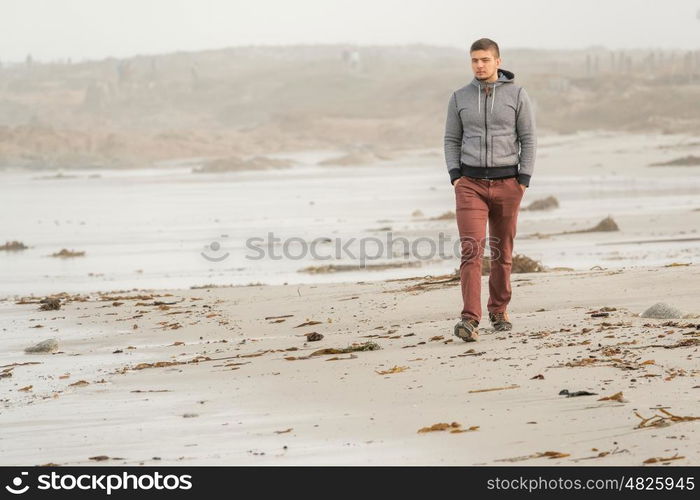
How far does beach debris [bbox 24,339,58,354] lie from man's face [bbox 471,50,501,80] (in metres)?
3.08

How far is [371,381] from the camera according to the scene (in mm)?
6383

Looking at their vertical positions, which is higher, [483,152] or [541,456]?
[483,152]

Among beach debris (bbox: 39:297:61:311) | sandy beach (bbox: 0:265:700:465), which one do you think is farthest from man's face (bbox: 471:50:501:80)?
beach debris (bbox: 39:297:61:311)

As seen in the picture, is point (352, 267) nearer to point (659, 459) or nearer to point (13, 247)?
point (13, 247)

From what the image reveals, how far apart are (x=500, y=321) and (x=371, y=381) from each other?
1.49 metres

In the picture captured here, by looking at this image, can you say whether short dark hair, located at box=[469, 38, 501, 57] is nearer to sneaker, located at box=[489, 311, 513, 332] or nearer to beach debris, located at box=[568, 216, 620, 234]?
sneaker, located at box=[489, 311, 513, 332]

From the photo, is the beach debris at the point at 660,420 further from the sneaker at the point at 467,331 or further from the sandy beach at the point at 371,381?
the sneaker at the point at 467,331

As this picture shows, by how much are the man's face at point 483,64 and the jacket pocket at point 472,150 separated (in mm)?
330

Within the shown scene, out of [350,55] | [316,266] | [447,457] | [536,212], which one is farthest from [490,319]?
[350,55]

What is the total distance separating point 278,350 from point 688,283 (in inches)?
113

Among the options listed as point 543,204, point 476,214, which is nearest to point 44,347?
point 476,214

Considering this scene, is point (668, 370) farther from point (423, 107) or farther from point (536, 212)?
point (423, 107)

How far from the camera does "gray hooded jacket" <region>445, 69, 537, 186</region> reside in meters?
7.36

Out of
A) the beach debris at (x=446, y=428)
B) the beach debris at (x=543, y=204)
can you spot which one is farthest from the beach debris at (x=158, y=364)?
the beach debris at (x=543, y=204)
